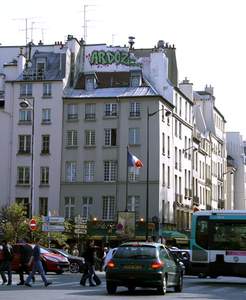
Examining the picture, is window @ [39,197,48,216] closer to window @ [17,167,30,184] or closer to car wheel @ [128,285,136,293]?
window @ [17,167,30,184]

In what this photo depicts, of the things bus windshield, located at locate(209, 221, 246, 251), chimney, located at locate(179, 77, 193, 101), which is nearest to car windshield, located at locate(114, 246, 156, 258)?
bus windshield, located at locate(209, 221, 246, 251)

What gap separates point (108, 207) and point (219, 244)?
3909 cm

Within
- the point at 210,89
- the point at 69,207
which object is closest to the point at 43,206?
the point at 69,207

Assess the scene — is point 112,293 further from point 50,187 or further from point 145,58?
point 145,58

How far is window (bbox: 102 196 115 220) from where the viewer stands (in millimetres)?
65250

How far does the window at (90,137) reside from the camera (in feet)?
220

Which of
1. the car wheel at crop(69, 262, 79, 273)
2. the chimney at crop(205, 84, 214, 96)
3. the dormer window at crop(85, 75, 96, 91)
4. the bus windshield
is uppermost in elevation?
the chimney at crop(205, 84, 214, 96)

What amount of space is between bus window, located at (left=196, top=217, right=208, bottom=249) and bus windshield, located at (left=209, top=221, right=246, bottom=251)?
0.63ft

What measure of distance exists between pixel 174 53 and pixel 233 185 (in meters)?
41.1

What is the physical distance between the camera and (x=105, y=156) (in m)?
66.1

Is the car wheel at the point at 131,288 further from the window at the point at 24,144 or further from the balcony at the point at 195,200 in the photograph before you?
the balcony at the point at 195,200

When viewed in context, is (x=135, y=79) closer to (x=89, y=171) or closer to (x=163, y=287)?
(x=89, y=171)

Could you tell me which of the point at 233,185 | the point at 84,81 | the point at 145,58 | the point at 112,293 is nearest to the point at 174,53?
the point at 145,58

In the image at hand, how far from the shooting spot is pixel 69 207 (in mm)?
66250
